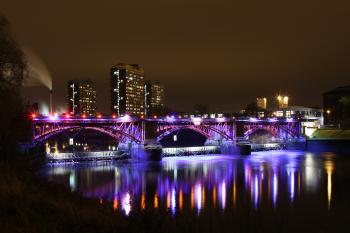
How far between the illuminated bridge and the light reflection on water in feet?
25.6

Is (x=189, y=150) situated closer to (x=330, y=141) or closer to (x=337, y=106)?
(x=330, y=141)

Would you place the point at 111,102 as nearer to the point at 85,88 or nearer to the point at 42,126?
the point at 85,88

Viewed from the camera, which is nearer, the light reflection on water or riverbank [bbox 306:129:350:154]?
the light reflection on water

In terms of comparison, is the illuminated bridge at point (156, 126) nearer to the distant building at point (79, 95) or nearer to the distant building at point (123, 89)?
the distant building at point (123, 89)

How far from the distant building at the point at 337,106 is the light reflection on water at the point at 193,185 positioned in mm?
51662

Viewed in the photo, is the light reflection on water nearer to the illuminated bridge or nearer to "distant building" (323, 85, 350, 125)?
the illuminated bridge

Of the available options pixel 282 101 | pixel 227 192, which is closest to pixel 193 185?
pixel 227 192

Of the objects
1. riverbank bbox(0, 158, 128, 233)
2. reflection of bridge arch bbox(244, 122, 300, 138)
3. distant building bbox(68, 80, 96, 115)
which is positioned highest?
distant building bbox(68, 80, 96, 115)

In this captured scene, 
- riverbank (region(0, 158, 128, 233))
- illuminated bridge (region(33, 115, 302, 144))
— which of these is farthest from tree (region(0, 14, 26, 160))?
illuminated bridge (region(33, 115, 302, 144))

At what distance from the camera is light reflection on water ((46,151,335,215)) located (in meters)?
32.0

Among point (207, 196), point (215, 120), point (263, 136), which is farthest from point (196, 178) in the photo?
point (263, 136)

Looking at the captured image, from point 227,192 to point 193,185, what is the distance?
202 inches

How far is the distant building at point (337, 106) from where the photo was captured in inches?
4130

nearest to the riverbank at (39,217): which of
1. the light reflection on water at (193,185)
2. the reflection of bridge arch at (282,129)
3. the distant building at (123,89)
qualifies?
the light reflection on water at (193,185)
